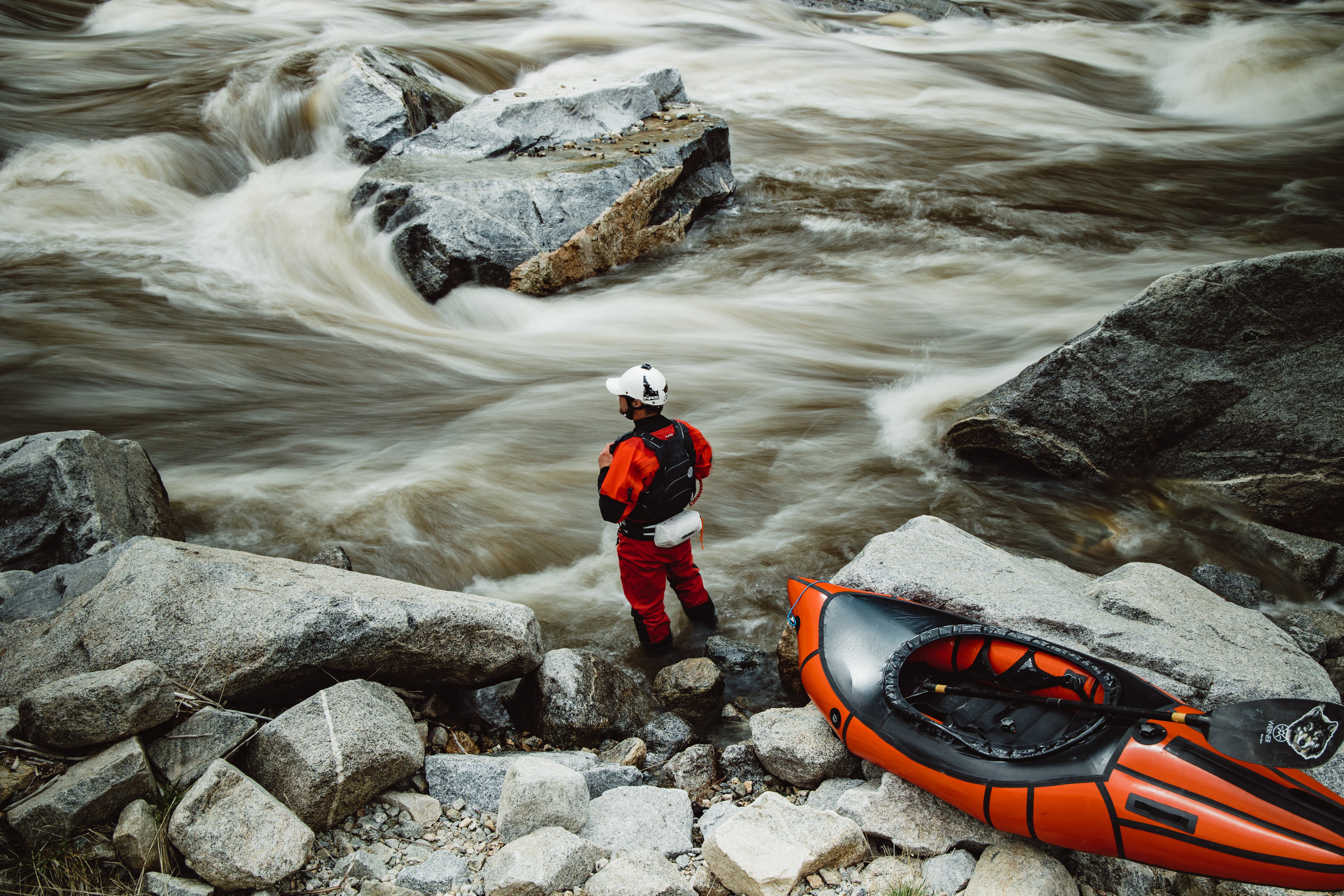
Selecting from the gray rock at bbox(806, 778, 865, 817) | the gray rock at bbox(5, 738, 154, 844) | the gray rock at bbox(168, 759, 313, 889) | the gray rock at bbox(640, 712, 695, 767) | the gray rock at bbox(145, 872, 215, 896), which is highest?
the gray rock at bbox(5, 738, 154, 844)

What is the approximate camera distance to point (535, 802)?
10.3 feet

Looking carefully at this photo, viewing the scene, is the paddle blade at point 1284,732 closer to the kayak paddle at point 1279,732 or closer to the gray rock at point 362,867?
the kayak paddle at point 1279,732

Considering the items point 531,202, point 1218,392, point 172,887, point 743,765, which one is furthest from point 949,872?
point 531,202

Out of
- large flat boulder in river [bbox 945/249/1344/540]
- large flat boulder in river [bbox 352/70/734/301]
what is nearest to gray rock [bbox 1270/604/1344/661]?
large flat boulder in river [bbox 945/249/1344/540]

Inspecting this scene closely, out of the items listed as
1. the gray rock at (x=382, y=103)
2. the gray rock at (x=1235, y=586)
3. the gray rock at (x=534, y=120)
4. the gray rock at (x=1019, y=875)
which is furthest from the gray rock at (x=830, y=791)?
the gray rock at (x=382, y=103)

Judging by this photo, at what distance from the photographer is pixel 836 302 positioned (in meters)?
9.23

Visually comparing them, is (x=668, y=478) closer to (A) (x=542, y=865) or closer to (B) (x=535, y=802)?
(B) (x=535, y=802)

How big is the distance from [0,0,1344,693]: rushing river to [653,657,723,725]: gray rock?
46 cm

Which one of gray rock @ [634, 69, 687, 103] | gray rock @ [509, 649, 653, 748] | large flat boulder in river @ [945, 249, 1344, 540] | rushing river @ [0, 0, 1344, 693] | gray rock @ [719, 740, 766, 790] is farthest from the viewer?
gray rock @ [634, 69, 687, 103]

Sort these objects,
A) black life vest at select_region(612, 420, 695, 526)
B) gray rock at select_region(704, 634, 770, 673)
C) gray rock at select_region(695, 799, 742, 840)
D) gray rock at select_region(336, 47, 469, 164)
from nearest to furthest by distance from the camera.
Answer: gray rock at select_region(695, 799, 742, 840) < black life vest at select_region(612, 420, 695, 526) < gray rock at select_region(704, 634, 770, 673) < gray rock at select_region(336, 47, 469, 164)

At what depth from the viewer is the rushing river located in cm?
584

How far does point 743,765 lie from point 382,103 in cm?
985

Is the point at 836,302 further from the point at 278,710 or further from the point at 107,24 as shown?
the point at 107,24

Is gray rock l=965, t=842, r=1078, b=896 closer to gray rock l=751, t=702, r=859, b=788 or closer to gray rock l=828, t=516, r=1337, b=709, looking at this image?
gray rock l=751, t=702, r=859, b=788
